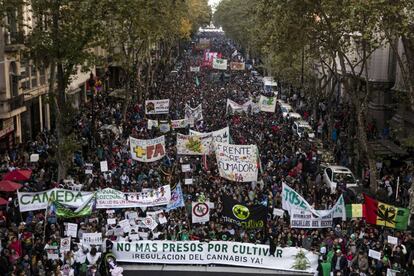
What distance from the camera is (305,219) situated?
17016 millimetres

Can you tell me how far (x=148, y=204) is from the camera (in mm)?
17719

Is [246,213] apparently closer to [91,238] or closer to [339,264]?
[339,264]

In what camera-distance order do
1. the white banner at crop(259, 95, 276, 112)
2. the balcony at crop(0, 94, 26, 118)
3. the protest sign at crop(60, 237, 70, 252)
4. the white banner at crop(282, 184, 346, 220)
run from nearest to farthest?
1. the protest sign at crop(60, 237, 70, 252)
2. the white banner at crop(282, 184, 346, 220)
3. the balcony at crop(0, 94, 26, 118)
4. the white banner at crop(259, 95, 276, 112)

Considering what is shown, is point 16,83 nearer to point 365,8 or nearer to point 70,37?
point 70,37

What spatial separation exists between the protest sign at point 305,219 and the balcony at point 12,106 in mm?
15690

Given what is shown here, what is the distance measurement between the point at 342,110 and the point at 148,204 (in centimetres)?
2621

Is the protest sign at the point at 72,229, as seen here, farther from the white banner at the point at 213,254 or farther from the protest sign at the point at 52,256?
the white banner at the point at 213,254

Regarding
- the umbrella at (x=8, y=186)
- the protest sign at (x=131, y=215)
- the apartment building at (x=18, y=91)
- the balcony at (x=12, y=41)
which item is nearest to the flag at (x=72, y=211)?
the protest sign at (x=131, y=215)

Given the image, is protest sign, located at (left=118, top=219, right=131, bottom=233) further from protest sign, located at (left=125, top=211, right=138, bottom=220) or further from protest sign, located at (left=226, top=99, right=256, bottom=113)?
protest sign, located at (left=226, top=99, right=256, bottom=113)

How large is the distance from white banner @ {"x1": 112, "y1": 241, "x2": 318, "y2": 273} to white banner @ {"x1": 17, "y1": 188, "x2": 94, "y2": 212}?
1.96 meters

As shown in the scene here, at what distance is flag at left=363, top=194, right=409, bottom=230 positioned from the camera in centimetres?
1638

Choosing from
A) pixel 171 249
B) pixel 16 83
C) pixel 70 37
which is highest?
pixel 70 37

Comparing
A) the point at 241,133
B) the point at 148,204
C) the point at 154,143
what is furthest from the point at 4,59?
the point at 148,204

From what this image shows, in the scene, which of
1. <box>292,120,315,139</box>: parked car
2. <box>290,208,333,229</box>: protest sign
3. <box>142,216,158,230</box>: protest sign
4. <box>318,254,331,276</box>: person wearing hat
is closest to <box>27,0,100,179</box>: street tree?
<box>142,216,158,230</box>: protest sign
